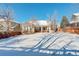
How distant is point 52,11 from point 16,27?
0.56m

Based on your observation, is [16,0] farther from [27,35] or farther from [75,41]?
[75,41]

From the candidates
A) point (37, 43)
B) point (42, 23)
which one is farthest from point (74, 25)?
point (37, 43)

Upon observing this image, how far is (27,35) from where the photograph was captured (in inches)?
154

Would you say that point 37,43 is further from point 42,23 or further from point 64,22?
point 64,22

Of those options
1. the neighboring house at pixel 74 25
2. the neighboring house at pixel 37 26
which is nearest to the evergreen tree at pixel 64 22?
the neighboring house at pixel 74 25

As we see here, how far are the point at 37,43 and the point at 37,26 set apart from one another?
9.6 inches

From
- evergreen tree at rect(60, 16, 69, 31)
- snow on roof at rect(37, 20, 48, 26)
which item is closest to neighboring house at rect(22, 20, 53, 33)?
snow on roof at rect(37, 20, 48, 26)

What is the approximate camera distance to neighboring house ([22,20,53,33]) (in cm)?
Answer: 388

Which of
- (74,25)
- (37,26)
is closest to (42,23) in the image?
(37,26)

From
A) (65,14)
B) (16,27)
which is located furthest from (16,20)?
(65,14)

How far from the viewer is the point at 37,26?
3.92 m

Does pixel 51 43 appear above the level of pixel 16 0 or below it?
below

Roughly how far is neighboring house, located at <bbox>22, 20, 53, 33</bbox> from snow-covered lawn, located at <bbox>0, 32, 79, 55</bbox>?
0.07 m

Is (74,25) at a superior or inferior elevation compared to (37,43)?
superior
